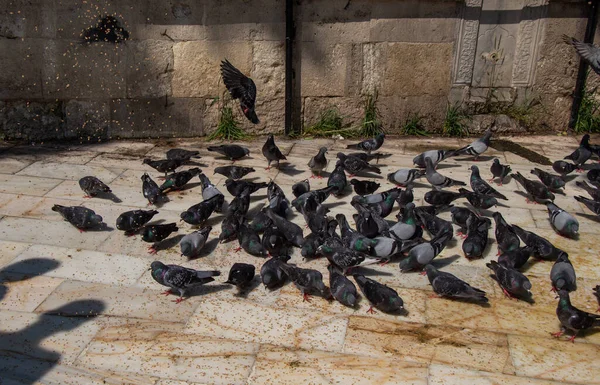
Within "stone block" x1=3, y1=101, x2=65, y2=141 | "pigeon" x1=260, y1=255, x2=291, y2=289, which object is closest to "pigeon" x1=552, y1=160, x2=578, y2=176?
"pigeon" x1=260, y1=255, x2=291, y2=289

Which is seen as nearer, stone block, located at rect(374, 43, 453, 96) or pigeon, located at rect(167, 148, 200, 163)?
pigeon, located at rect(167, 148, 200, 163)

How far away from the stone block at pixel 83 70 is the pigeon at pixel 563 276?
627cm

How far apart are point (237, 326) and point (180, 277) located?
638 mm

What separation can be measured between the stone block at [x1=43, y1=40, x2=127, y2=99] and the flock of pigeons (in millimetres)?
1677

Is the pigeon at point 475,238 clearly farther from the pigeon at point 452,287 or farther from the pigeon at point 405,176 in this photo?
the pigeon at point 405,176

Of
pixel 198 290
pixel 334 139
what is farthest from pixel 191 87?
pixel 198 290

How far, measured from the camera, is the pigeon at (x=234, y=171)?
7.81 metres

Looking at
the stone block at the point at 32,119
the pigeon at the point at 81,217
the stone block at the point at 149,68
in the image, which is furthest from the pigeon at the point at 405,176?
the stone block at the point at 32,119

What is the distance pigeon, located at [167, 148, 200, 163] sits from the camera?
8320 mm

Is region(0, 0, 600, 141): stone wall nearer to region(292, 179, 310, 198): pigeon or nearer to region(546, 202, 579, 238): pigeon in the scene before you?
region(292, 179, 310, 198): pigeon

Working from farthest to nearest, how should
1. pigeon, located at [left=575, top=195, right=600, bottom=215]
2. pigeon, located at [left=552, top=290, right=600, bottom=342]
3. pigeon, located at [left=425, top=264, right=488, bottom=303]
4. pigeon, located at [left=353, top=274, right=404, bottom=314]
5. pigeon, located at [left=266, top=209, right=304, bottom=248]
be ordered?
1. pigeon, located at [left=575, top=195, right=600, bottom=215]
2. pigeon, located at [left=266, top=209, right=304, bottom=248]
3. pigeon, located at [left=425, top=264, right=488, bottom=303]
4. pigeon, located at [left=353, top=274, right=404, bottom=314]
5. pigeon, located at [left=552, top=290, right=600, bottom=342]

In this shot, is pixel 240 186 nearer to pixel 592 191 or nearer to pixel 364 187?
pixel 364 187

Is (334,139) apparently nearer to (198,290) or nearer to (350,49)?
(350,49)

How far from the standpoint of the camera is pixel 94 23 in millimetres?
8992
